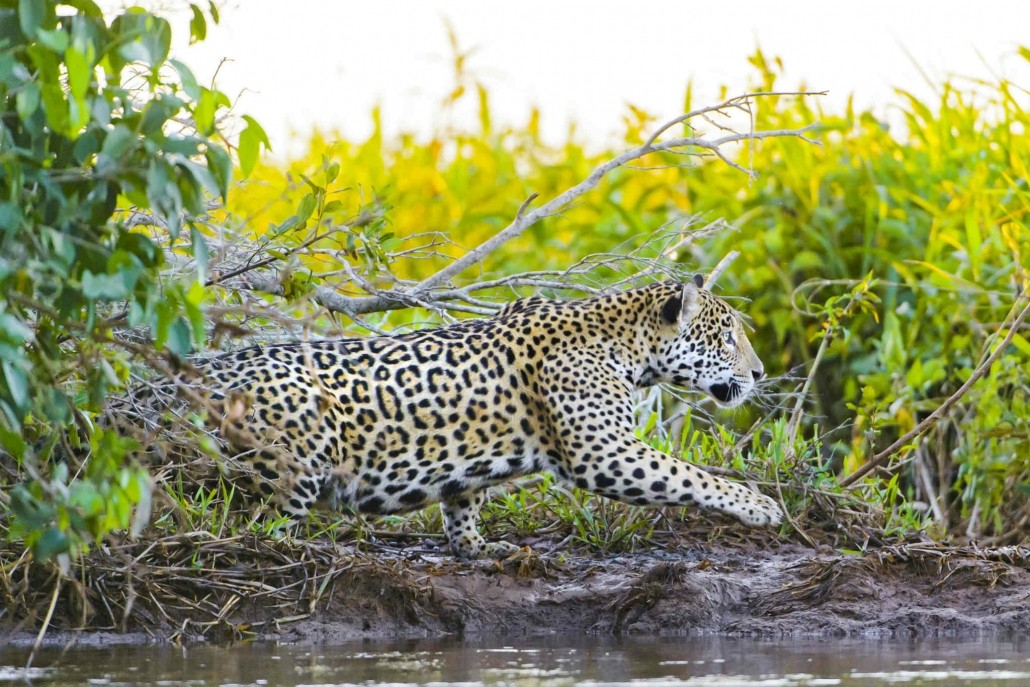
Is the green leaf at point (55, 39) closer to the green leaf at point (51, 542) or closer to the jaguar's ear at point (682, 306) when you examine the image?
the green leaf at point (51, 542)

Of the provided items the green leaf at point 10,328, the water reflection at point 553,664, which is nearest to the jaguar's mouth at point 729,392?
the water reflection at point 553,664

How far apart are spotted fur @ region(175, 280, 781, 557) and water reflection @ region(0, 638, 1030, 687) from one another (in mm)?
922

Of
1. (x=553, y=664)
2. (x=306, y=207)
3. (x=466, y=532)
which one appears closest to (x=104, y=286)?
(x=306, y=207)

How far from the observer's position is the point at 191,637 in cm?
601

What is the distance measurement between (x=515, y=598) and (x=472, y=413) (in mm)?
904

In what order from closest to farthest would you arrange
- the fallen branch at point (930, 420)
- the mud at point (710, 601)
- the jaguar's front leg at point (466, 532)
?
the mud at point (710, 601)
the jaguar's front leg at point (466, 532)
the fallen branch at point (930, 420)

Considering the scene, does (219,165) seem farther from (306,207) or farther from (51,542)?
(306,207)

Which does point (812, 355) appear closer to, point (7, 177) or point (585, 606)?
point (585, 606)

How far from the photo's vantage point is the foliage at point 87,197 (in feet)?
12.1

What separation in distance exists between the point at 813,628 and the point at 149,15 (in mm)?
3651

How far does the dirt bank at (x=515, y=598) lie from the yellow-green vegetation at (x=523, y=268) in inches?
10.3

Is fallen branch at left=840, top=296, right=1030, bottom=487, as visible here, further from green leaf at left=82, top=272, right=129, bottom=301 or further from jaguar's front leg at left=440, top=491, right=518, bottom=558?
green leaf at left=82, top=272, right=129, bottom=301

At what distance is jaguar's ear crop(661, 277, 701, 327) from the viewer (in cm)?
730

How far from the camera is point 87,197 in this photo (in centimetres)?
400
